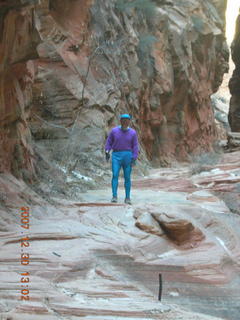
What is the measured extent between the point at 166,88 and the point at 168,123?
3.04 m

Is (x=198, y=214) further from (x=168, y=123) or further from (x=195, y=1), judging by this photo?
(x=195, y=1)

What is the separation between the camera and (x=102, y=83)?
14.5 metres

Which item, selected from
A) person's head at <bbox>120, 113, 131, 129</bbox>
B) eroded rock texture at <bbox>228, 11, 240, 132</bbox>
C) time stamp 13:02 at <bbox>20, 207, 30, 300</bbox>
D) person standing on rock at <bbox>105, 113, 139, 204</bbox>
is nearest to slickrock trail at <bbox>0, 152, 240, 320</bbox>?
time stamp 13:02 at <bbox>20, 207, 30, 300</bbox>

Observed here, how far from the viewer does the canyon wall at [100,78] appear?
22.2 feet

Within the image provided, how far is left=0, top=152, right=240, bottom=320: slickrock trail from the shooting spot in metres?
3.47

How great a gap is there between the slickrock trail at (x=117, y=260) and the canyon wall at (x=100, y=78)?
154 cm

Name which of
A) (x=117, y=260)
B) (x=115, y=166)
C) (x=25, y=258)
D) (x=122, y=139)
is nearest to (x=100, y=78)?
(x=122, y=139)

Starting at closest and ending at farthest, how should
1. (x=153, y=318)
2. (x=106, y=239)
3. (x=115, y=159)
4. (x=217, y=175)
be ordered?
(x=153, y=318) → (x=106, y=239) → (x=115, y=159) → (x=217, y=175)

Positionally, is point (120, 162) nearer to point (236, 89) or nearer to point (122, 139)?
point (122, 139)

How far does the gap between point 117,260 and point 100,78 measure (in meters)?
10.4

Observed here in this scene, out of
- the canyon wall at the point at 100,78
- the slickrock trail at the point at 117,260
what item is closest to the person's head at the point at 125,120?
the slickrock trail at the point at 117,260

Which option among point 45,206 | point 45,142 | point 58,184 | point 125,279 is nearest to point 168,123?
point 45,142

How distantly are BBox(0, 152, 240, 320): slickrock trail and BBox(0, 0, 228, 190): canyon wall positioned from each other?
5.05 ft

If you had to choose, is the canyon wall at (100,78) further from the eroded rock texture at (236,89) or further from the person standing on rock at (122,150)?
the person standing on rock at (122,150)
